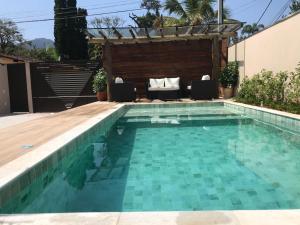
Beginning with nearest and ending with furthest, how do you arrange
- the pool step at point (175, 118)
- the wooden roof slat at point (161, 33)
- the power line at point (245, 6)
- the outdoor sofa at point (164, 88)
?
the pool step at point (175, 118), the wooden roof slat at point (161, 33), the outdoor sofa at point (164, 88), the power line at point (245, 6)

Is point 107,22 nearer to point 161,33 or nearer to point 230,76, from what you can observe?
point 161,33

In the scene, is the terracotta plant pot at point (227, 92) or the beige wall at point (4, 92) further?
the beige wall at point (4, 92)

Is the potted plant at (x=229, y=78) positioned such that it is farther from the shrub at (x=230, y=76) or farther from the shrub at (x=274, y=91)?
the shrub at (x=274, y=91)

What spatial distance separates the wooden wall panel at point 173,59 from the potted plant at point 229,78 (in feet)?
4.13

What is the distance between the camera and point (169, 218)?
2.06 meters

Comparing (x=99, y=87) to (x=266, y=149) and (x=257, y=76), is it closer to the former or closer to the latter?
(x=257, y=76)

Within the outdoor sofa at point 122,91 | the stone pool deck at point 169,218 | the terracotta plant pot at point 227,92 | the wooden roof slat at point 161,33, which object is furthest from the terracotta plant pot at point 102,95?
the stone pool deck at point 169,218

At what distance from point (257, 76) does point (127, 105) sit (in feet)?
13.8

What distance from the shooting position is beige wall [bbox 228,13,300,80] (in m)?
8.30

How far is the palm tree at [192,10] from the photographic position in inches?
764

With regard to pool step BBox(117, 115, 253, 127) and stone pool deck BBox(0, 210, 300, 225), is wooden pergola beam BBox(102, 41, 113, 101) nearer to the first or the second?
pool step BBox(117, 115, 253, 127)

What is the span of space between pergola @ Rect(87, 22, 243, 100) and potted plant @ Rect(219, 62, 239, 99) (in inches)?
19.9

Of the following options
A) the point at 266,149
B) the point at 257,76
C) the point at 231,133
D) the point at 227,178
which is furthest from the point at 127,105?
the point at 227,178

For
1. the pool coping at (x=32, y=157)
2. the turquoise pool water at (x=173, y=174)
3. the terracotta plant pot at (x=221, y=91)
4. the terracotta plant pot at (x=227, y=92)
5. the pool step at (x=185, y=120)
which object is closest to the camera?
the pool coping at (x=32, y=157)
